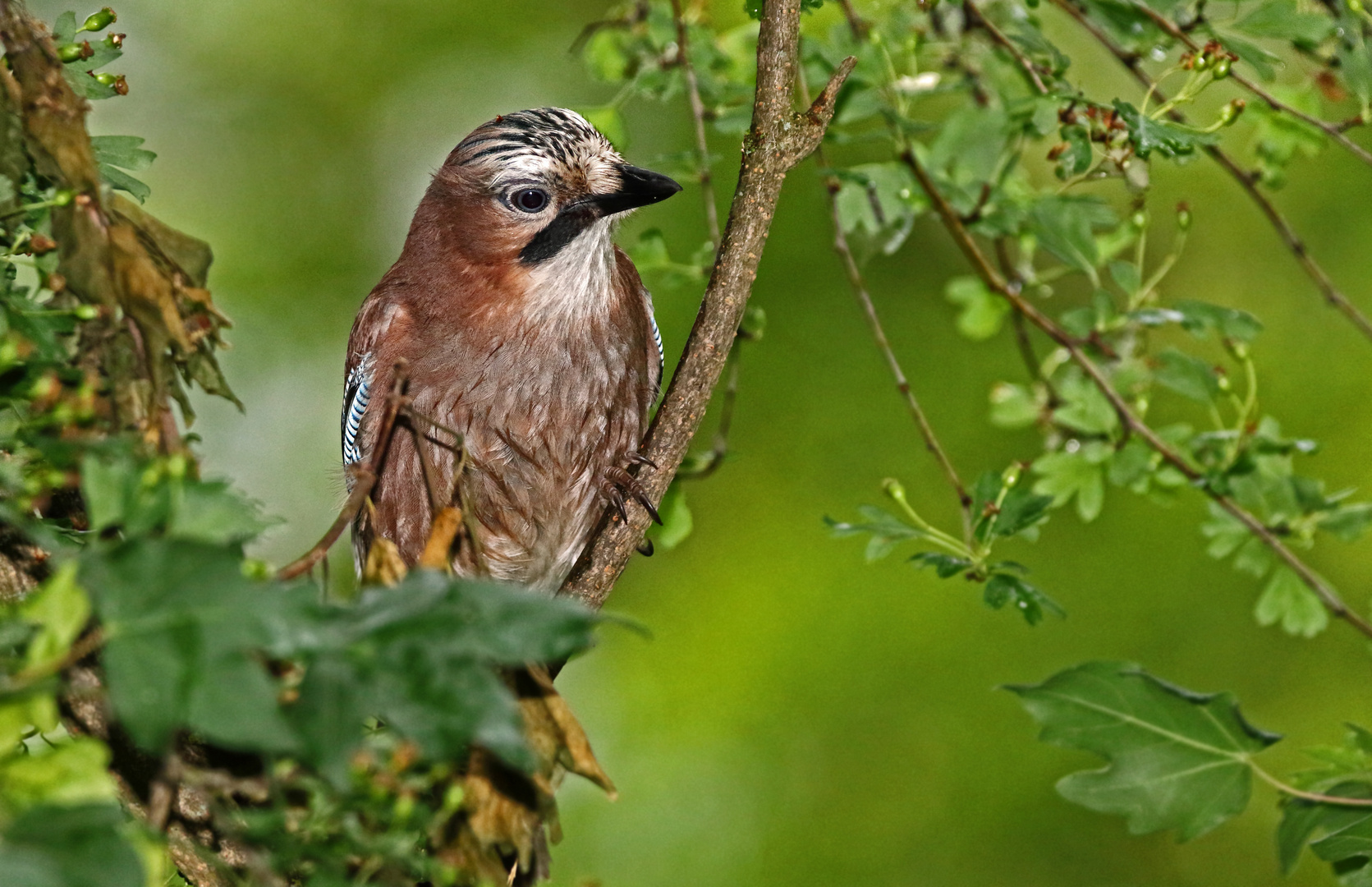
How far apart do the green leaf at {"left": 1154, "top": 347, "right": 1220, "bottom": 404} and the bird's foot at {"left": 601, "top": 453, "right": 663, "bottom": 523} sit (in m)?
1.18

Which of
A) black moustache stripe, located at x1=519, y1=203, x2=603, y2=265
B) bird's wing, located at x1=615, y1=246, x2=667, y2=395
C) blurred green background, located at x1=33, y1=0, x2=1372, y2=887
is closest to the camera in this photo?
black moustache stripe, located at x1=519, y1=203, x2=603, y2=265

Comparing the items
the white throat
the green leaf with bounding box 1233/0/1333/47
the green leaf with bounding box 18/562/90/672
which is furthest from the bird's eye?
the green leaf with bounding box 18/562/90/672

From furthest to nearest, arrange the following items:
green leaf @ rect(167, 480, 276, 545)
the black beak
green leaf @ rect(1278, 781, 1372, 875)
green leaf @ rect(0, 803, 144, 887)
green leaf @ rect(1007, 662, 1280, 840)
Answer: the black beak < green leaf @ rect(1007, 662, 1280, 840) < green leaf @ rect(1278, 781, 1372, 875) < green leaf @ rect(167, 480, 276, 545) < green leaf @ rect(0, 803, 144, 887)

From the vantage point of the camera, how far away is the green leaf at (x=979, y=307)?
3346 millimetres

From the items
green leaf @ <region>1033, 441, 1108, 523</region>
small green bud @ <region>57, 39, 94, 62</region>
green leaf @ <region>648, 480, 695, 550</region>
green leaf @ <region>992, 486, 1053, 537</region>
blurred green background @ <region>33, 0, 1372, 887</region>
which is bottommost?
blurred green background @ <region>33, 0, 1372, 887</region>

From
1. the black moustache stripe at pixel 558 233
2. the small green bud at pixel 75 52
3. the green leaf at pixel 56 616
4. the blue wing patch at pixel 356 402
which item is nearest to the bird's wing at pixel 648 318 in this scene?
the black moustache stripe at pixel 558 233

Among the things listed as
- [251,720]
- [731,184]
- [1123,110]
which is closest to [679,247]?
[731,184]

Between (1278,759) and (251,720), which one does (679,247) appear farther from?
(251,720)

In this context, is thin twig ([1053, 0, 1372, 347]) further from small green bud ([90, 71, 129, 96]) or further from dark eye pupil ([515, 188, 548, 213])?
small green bud ([90, 71, 129, 96])

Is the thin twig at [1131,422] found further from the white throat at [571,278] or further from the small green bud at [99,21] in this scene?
the small green bud at [99,21]

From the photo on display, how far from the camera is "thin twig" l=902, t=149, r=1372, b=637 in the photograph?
2.85m

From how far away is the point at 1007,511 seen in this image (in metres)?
2.47

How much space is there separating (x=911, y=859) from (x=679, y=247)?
8.10 feet

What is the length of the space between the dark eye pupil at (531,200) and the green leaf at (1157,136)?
1.31 meters
